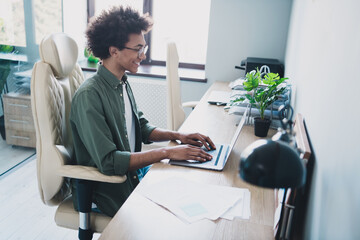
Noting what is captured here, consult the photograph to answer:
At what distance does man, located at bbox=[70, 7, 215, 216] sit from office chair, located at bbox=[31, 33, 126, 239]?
0.07 metres

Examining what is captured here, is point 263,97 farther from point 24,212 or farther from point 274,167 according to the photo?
point 24,212

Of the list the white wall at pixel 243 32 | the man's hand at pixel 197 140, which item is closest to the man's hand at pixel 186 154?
the man's hand at pixel 197 140

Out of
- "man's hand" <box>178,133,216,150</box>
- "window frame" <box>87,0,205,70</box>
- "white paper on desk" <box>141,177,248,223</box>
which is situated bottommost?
"white paper on desk" <box>141,177,248,223</box>

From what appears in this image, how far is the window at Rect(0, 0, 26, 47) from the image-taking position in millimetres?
2727

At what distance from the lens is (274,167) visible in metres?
0.60

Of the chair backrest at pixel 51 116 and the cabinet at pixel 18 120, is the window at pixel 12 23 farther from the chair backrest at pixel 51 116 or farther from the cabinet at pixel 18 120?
the chair backrest at pixel 51 116

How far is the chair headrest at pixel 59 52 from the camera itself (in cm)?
144

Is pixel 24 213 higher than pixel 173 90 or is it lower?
lower

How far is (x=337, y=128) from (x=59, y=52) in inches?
44.6

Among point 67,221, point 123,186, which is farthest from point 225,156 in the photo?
point 67,221

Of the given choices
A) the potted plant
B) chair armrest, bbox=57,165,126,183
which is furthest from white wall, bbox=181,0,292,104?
chair armrest, bbox=57,165,126,183

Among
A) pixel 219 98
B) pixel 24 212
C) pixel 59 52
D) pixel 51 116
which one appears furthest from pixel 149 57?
pixel 51 116

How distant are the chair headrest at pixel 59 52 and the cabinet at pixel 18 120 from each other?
5.19 feet

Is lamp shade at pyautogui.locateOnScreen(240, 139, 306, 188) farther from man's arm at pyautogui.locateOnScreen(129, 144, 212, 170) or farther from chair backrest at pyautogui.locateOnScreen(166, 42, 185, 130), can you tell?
chair backrest at pyautogui.locateOnScreen(166, 42, 185, 130)
